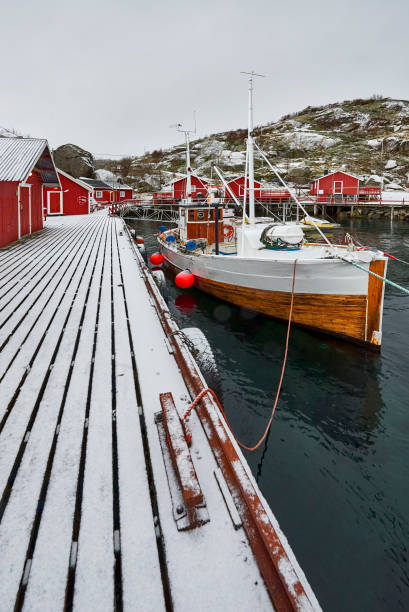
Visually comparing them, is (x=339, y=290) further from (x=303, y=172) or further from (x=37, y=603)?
(x=303, y=172)

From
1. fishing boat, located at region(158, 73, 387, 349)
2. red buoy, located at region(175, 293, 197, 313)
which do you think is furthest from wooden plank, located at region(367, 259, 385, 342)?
red buoy, located at region(175, 293, 197, 313)

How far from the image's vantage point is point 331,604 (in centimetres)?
367

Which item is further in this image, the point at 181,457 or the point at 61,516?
the point at 181,457

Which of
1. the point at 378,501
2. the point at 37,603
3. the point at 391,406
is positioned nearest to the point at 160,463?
the point at 37,603

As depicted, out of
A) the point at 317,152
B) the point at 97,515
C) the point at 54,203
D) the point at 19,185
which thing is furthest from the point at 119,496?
the point at 317,152

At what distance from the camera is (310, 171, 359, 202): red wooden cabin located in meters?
50.0

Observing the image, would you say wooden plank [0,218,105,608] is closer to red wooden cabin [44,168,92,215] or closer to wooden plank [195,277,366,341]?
wooden plank [195,277,366,341]

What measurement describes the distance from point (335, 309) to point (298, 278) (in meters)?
1.38

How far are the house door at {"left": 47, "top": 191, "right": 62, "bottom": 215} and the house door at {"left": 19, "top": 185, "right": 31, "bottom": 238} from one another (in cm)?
1571

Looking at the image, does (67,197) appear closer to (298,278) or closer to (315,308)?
(298,278)

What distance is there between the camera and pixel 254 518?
90.7 inches

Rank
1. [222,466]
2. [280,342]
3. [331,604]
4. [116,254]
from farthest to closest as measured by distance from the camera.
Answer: [116,254], [280,342], [331,604], [222,466]

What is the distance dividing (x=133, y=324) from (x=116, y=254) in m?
7.32

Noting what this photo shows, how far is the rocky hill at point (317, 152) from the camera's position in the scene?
62688 mm
